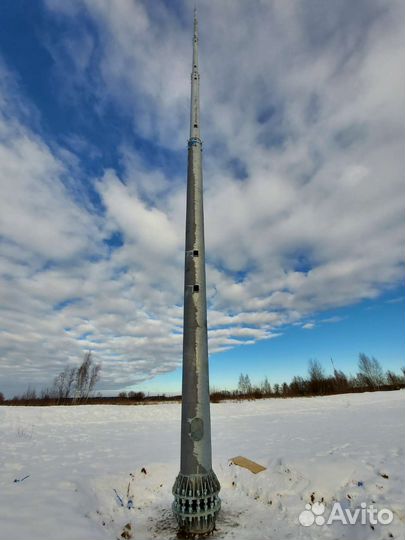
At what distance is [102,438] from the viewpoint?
576 inches

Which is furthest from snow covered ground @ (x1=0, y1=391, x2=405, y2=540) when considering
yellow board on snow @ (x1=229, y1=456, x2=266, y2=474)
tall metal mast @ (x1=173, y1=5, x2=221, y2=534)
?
tall metal mast @ (x1=173, y1=5, x2=221, y2=534)

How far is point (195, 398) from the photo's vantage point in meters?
5.75

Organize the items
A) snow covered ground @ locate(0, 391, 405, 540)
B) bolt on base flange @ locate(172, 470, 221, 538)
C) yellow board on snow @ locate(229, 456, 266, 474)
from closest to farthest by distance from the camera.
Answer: snow covered ground @ locate(0, 391, 405, 540)
bolt on base flange @ locate(172, 470, 221, 538)
yellow board on snow @ locate(229, 456, 266, 474)

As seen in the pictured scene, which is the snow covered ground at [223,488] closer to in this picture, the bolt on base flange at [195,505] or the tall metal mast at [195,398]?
the bolt on base flange at [195,505]

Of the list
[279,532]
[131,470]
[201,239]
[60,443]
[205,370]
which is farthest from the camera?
[60,443]

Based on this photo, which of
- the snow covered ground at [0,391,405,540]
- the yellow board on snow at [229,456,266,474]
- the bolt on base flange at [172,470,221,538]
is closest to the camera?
the snow covered ground at [0,391,405,540]

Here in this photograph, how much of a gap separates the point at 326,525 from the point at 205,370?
10.2 ft

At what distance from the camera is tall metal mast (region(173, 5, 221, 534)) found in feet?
17.1

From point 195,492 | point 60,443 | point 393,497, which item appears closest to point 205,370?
point 195,492

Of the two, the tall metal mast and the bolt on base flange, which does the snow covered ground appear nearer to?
the bolt on base flange

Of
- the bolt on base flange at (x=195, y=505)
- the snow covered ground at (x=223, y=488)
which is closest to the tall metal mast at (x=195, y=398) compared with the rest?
the bolt on base flange at (x=195, y=505)

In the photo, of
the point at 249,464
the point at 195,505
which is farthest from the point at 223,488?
the point at 195,505

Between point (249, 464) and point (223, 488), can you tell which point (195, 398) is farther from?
point (249, 464)

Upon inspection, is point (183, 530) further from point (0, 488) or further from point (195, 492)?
point (0, 488)
